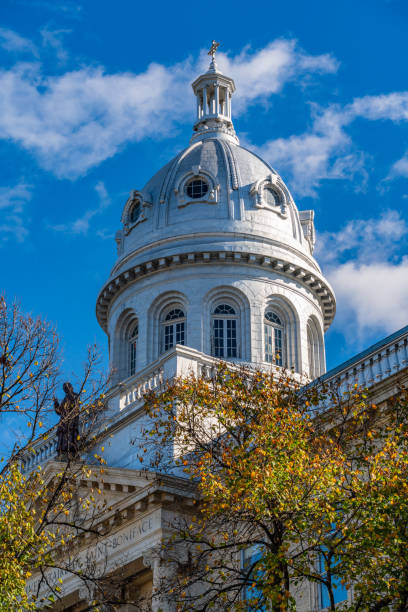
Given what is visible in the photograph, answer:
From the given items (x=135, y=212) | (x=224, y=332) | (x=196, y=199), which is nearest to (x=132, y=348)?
(x=224, y=332)

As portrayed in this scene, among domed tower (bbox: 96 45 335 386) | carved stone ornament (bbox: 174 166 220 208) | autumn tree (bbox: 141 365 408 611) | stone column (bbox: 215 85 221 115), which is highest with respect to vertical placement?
stone column (bbox: 215 85 221 115)

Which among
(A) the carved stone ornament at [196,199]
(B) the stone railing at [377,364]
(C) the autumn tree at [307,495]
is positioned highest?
(A) the carved stone ornament at [196,199]

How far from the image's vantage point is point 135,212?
48281 mm

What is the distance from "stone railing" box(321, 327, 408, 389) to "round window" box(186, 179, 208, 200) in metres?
21.3

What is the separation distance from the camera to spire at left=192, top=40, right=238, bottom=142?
171 feet

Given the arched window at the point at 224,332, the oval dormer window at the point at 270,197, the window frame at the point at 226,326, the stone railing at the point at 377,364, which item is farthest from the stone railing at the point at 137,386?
the oval dormer window at the point at 270,197

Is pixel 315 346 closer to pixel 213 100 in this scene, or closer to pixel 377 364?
pixel 213 100

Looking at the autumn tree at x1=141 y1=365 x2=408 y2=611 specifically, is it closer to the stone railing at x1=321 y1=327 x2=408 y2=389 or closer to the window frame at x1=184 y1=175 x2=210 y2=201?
the stone railing at x1=321 y1=327 x2=408 y2=389

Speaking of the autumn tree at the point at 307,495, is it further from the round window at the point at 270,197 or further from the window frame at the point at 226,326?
the round window at the point at 270,197

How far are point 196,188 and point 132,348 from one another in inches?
304

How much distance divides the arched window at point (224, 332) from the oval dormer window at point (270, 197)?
595cm

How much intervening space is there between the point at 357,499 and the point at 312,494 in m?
1.07

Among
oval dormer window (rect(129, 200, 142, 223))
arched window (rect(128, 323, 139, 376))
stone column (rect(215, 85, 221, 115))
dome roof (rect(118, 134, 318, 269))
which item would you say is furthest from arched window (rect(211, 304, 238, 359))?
stone column (rect(215, 85, 221, 115))

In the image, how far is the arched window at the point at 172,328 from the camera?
43188 mm
